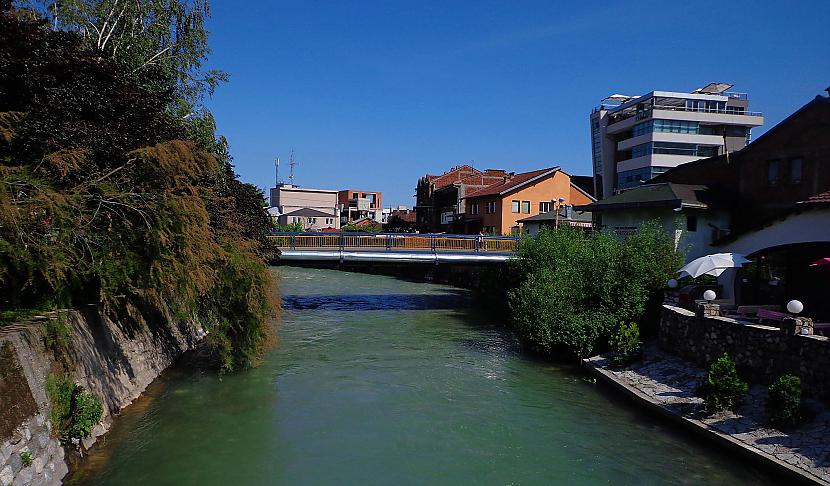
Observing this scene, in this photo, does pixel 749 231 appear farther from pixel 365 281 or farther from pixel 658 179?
pixel 365 281

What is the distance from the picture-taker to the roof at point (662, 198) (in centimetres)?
2364

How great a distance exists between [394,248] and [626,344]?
14.2 m

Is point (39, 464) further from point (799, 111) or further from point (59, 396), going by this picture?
point (799, 111)

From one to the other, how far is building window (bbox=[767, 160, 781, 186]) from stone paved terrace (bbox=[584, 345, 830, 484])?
1091cm

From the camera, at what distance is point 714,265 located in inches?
666

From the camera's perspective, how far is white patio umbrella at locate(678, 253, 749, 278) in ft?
55.3

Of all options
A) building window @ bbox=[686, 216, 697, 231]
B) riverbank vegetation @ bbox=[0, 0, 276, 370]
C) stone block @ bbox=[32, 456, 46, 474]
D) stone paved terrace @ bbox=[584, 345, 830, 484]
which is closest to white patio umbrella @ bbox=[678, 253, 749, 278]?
stone paved terrace @ bbox=[584, 345, 830, 484]

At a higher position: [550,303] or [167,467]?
[550,303]

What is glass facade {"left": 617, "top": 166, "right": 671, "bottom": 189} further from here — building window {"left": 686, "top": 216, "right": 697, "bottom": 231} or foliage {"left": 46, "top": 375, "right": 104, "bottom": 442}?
foliage {"left": 46, "top": 375, "right": 104, "bottom": 442}

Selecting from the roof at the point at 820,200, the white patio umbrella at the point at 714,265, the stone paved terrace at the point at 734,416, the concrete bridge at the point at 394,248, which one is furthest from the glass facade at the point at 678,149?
the stone paved terrace at the point at 734,416

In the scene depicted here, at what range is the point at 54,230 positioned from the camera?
9.95 meters

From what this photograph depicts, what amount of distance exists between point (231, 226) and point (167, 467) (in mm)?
7134

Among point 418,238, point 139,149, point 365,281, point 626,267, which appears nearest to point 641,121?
point 365,281

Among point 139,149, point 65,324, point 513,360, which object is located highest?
point 139,149
